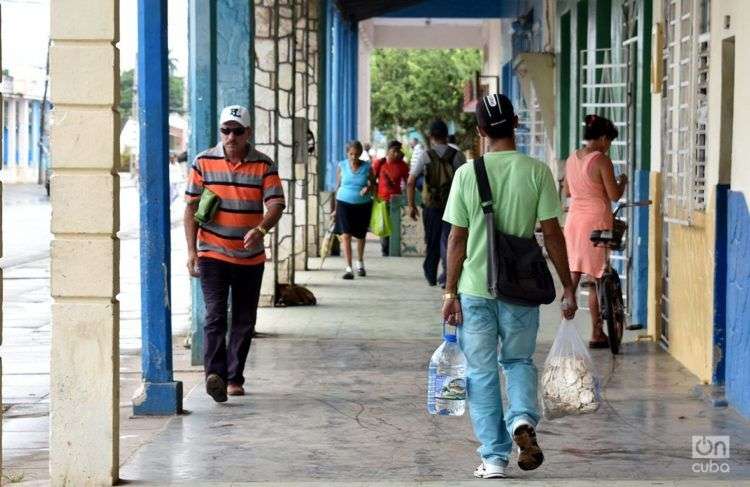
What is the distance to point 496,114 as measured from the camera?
7.01 metres

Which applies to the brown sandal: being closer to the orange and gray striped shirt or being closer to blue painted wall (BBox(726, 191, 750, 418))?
blue painted wall (BBox(726, 191, 750, 418))

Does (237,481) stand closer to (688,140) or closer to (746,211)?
(746,211)

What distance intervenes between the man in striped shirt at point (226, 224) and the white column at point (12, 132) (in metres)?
57.2

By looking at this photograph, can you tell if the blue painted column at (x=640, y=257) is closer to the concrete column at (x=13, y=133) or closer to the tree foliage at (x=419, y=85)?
the tree foliage at (x=419, y=85)

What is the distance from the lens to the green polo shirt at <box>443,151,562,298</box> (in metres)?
6.98

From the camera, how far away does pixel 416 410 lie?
29.8 feet

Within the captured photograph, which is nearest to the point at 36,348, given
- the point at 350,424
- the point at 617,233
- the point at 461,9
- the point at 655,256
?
the point at 350,424

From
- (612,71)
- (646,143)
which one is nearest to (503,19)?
(612,71)

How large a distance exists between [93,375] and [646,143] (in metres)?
7.41

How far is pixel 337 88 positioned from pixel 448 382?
21635 millimetres

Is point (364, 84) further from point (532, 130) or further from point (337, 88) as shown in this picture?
point (532, 130)

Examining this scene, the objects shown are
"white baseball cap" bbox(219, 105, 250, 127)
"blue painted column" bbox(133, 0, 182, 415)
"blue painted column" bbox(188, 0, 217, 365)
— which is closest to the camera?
"blue painted column" bbox(133, 0, 182, 415)

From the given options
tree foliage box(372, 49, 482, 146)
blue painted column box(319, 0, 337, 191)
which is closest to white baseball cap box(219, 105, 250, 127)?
blue painted column box(319, 0, 337, 191)

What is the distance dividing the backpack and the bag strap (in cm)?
888
